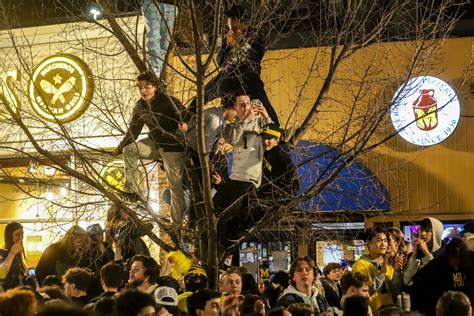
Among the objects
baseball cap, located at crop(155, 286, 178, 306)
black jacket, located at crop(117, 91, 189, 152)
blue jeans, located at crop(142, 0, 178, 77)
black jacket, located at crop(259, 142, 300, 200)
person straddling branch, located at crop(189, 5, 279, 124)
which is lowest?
baseball cap, located at crop(155, 286, 178, 306)

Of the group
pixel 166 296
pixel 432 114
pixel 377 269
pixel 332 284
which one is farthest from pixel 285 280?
pixel 432 114

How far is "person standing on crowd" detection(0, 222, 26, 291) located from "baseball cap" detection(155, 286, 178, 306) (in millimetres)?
2285

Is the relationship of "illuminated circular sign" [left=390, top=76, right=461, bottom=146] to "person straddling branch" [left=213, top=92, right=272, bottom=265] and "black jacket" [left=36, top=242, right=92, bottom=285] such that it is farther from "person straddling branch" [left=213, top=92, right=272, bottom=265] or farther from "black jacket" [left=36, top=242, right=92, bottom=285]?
"black jacket" [left=36, top=242, right=92, bottom=285]

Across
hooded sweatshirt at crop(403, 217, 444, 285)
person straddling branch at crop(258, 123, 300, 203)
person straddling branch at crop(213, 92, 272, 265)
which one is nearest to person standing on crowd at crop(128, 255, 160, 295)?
person straddling branch at crop(213, 92, 272, 265)

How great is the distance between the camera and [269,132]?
8.44 m

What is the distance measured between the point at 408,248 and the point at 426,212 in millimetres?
5845

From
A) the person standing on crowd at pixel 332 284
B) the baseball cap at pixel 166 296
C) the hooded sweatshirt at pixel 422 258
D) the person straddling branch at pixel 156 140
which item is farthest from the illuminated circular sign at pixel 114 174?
the hooded sweatshirt at pixel 422 258

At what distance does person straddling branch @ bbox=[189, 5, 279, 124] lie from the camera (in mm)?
8258

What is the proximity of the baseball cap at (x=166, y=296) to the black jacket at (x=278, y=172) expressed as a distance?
5.67 ft

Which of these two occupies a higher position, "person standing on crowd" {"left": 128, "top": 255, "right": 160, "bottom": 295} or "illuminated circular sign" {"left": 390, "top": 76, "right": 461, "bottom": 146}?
"illuminated circular sign" {"left": 390, "top": 76, "right": 461, "bottom": 146}

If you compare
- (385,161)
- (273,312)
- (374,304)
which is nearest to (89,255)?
(374,304)

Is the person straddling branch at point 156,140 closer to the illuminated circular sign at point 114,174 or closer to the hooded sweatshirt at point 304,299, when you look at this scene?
Result: the illuminated circular sign at point 114,174

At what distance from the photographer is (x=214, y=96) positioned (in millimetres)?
8719

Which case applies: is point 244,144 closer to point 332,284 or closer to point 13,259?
point 332,284
